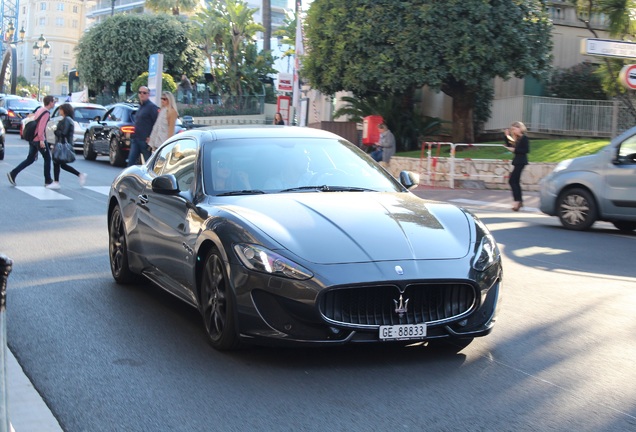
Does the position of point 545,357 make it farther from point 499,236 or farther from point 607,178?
point 607,178

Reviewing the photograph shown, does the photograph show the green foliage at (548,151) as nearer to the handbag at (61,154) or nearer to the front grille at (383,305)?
the handbag at (61,154)

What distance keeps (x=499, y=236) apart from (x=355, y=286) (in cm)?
831

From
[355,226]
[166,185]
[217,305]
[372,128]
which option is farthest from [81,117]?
[355,226]

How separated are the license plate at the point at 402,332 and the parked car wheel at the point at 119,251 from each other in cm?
348

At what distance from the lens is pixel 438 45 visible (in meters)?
27.3

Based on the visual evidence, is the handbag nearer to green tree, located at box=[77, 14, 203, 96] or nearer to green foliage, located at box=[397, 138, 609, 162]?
green foliage, located at box=[397, 138, 609, 162]

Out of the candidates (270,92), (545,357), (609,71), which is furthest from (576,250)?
(270,92)

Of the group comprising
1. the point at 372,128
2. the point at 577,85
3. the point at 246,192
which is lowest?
the point at 246,192

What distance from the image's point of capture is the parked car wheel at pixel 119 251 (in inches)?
324

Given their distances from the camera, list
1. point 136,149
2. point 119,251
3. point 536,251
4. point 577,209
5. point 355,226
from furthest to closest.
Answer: point 136,149
point 577,209
point 536,251
point 119,251
point 355,226

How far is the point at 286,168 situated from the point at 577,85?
26128 millimetres

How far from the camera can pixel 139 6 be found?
370 feet

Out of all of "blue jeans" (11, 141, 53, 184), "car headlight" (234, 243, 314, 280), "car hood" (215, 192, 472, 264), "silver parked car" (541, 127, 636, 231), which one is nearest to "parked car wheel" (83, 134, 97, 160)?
"blue jeans" (11, 141, 53, 184)

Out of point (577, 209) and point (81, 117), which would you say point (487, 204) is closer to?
point (577, 209)
